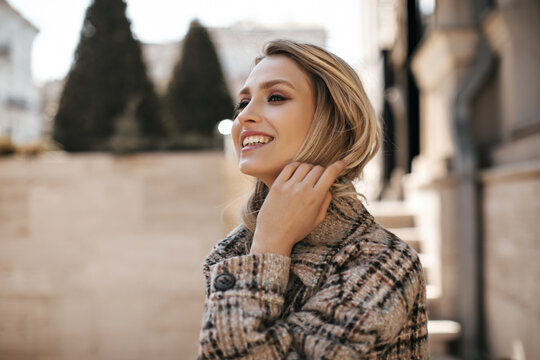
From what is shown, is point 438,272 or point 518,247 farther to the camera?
point 438,272

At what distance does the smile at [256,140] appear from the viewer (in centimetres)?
131

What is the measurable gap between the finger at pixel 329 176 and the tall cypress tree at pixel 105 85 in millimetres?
7011

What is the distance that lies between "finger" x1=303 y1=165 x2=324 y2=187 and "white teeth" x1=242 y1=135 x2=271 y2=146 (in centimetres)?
17

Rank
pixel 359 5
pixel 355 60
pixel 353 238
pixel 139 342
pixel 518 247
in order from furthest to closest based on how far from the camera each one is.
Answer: pixel 359 5, pixel 139 342, pixel 518 247, pixel 355 60, pixel 353 238

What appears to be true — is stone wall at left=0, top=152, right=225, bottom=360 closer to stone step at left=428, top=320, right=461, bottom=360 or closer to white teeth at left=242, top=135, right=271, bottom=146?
stone step at left=428, top=320, right=461, bottom=360

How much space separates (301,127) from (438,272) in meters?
3.09

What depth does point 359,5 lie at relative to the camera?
1436cm

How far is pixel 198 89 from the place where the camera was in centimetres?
1016

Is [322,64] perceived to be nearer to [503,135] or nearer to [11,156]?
[503,135]

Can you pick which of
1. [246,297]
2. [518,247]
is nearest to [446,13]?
[518,247]

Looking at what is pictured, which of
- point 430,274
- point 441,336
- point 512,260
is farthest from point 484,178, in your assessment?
point 441,336

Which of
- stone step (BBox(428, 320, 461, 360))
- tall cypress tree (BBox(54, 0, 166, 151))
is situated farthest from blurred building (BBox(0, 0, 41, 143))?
stone step (BBox(428, 320, 461, 360))

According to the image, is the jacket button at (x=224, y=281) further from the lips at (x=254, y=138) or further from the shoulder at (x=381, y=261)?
the lips at (x=254, y=138)

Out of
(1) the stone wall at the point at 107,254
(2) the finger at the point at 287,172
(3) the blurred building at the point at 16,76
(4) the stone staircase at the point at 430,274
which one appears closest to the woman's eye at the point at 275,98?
(2) the finger at the point at 287,172
